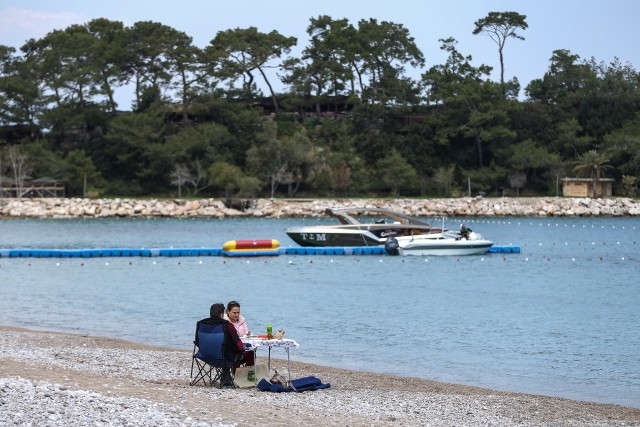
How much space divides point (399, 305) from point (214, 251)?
15550 millimetres

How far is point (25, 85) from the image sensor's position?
7981cm

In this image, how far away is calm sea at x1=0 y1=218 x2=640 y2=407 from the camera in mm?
20844

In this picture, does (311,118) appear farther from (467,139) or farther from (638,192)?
(638,192)

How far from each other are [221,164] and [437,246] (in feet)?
108

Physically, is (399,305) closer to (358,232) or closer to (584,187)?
(358,232)

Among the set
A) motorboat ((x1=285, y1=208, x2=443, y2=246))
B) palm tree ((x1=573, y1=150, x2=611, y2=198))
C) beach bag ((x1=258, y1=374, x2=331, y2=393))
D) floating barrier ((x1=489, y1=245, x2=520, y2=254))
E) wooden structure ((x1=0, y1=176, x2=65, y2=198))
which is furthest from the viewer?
wooden structure ((x1=0, y1=176, x2=65, y2=198))

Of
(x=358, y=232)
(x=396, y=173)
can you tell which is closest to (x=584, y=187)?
(x=396, y=173)

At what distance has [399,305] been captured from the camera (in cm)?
3078

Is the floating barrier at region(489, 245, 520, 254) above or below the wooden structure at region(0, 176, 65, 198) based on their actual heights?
below

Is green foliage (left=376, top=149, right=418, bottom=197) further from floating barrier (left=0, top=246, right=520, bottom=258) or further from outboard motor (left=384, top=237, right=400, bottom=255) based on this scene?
outboard motor (left=384, top=237, right=400, bottom=255)

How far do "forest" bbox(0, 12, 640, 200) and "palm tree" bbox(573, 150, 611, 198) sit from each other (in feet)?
0.58

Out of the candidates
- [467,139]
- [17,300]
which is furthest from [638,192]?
[17,300]

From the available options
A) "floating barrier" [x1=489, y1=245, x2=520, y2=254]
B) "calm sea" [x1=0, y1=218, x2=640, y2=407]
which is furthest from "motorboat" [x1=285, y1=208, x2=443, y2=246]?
"floating barrier" [x1=489, y1=245, x2=520, y2=254]

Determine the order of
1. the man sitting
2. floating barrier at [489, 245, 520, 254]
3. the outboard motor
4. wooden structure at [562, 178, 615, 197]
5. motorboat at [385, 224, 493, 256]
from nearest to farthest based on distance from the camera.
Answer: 1. the man sitting
2. motorboat at [385, 224, 493, 256]
3. the outboard motor
4. floating barrier at [489, 245, 520, 254]
5. wooden structure at [562, 178, 615, 197]
